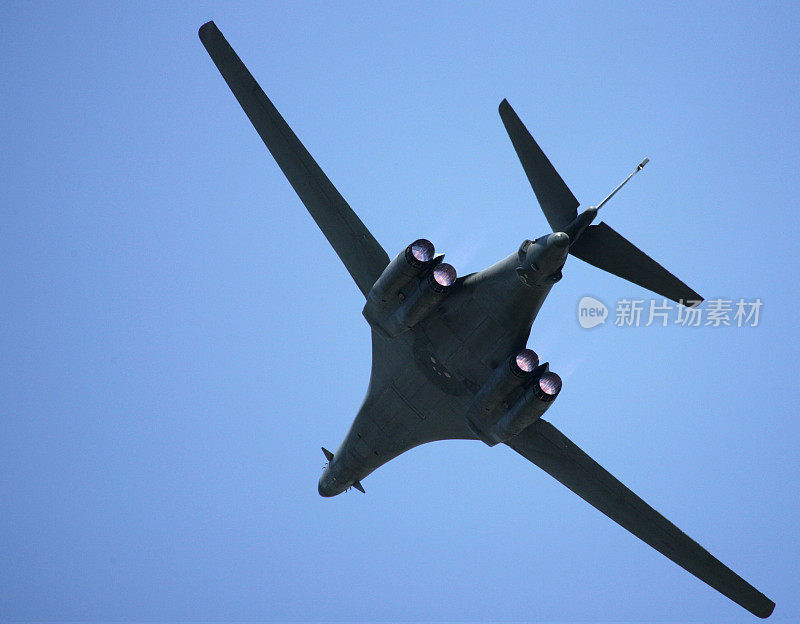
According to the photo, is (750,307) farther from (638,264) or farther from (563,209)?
(563,209)

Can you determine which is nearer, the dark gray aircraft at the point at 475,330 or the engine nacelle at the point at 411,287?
the dark gray aircraft at the point at 475,330

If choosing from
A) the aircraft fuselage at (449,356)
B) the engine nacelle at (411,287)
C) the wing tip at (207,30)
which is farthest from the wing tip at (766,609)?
the wing tip at (207,30)

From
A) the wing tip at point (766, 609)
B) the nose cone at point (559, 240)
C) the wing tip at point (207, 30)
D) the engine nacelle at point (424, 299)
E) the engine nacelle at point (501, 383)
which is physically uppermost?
the wing tip at point (207, 30)

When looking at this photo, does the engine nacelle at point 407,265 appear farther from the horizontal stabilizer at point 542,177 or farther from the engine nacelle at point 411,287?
the horizontal stabilizer at point 542,177

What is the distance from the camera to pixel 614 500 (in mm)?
19484

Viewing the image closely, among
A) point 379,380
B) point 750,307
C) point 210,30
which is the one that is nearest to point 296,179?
point 210,30

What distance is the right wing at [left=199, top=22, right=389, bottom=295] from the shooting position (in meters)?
17.4

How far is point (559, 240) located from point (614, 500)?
27.6 ft

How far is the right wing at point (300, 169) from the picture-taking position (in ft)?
57.1

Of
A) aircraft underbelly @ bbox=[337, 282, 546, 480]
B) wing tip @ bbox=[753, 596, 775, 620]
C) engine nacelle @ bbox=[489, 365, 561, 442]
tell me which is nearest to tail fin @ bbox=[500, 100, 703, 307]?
aircraft underbelly @ bbox=[337, 282, 546, 480]

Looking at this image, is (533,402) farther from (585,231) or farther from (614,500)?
(614,500)

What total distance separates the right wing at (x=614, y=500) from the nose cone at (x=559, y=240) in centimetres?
602

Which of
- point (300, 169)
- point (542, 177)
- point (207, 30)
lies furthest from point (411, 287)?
point (207, 30)

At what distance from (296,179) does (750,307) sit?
1287cm
